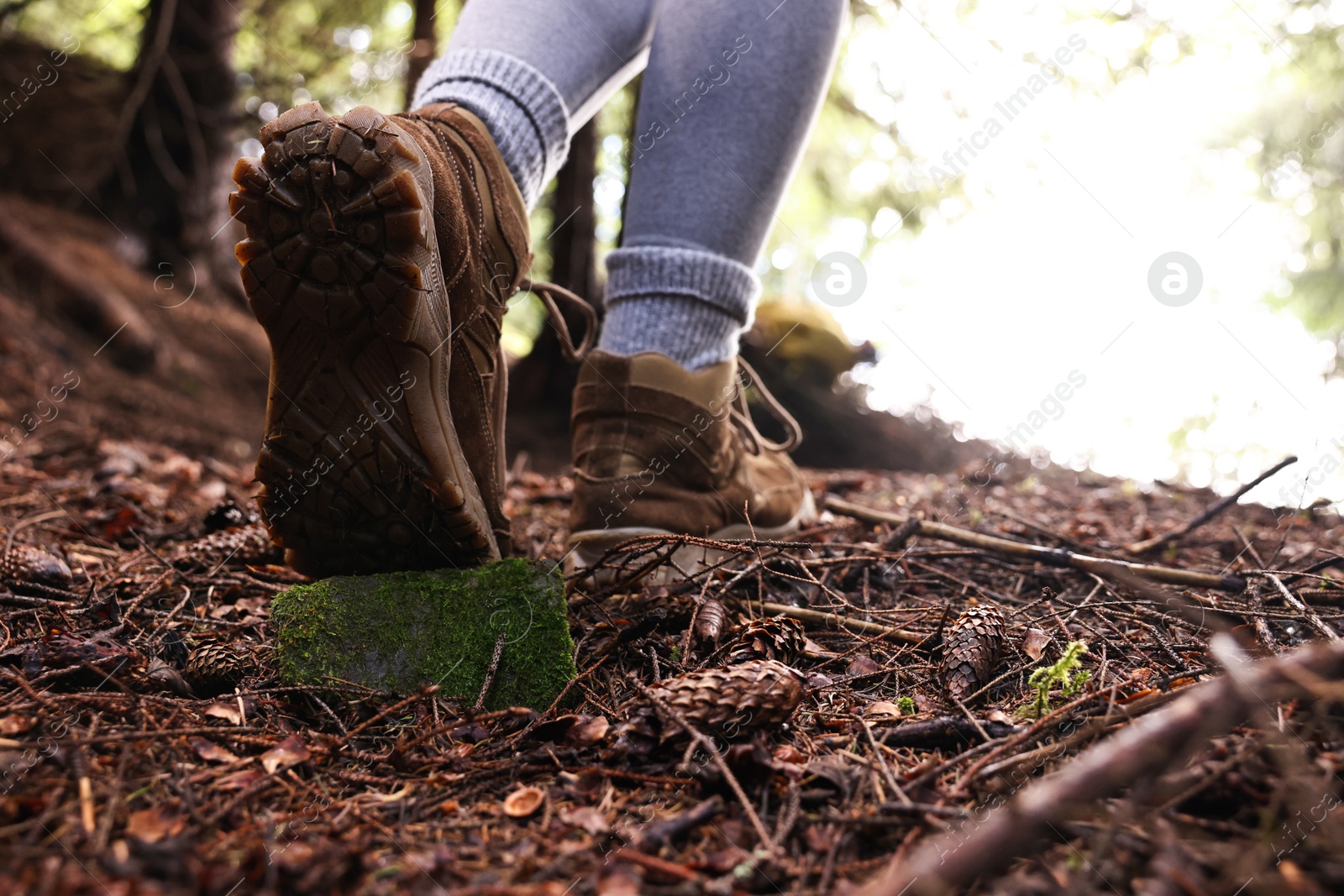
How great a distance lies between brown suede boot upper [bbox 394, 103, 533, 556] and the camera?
4.12 ft

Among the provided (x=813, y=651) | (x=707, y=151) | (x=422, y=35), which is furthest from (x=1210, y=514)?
(x=422, y=35)

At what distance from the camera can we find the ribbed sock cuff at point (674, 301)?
163cm

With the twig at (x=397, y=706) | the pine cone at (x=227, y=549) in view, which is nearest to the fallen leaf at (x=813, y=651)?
the twig at (x=397, y=706)

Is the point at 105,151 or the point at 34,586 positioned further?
the point at 105,151

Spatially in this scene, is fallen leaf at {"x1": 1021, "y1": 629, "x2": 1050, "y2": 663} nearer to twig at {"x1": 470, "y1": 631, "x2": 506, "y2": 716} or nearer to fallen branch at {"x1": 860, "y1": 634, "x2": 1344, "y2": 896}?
fallen branch at {"x1": 860, "y1": 634, "x2": 1344, "y2": 896}

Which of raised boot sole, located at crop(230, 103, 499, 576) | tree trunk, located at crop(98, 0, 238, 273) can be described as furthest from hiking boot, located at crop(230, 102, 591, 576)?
tree trunk, located at crop(98, 0, 238, 273)

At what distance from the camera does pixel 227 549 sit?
1658mm

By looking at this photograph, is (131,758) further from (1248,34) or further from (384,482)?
(1248,34)

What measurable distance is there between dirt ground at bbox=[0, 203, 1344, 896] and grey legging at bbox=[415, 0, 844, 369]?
53cm

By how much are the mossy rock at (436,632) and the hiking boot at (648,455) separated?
32cm

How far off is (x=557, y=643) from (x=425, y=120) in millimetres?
860

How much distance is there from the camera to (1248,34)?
405 centimetres

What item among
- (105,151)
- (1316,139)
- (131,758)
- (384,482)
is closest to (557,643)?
(384,482)

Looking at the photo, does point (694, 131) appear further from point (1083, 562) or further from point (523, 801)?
point (523, 801)
